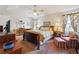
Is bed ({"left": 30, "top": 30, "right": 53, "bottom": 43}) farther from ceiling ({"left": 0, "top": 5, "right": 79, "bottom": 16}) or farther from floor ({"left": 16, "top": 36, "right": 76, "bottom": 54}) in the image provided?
ceiling ({"left": 0, "top": 5, "right": 79, "bottom": 16})

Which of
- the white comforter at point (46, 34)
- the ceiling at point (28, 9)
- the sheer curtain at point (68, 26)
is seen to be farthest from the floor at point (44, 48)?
the ceiling at point (28, 9)

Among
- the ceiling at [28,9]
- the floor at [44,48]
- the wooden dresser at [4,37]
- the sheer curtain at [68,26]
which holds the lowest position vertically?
the floor at [44,48]

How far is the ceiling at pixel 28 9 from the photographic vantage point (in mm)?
2197

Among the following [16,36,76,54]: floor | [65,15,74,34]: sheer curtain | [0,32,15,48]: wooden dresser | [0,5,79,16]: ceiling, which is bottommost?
[16,36,76,54]: floor

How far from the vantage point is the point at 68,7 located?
2207 millimetres

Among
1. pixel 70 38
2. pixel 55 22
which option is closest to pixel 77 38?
pixel 70 38

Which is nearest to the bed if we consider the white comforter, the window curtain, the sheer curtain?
the white comforter

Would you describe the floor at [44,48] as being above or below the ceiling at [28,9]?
below

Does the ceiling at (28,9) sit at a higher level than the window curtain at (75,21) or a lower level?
higher

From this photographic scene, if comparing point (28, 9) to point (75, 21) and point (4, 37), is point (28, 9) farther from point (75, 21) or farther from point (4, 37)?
point (75, 21)

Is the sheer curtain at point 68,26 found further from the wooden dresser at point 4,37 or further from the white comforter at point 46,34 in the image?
the wooden dresser at point 4,37

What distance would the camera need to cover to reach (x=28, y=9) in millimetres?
2217

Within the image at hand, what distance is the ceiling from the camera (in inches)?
86.5

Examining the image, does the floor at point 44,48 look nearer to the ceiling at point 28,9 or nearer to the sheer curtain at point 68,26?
the sheer curtain at point 68,26
